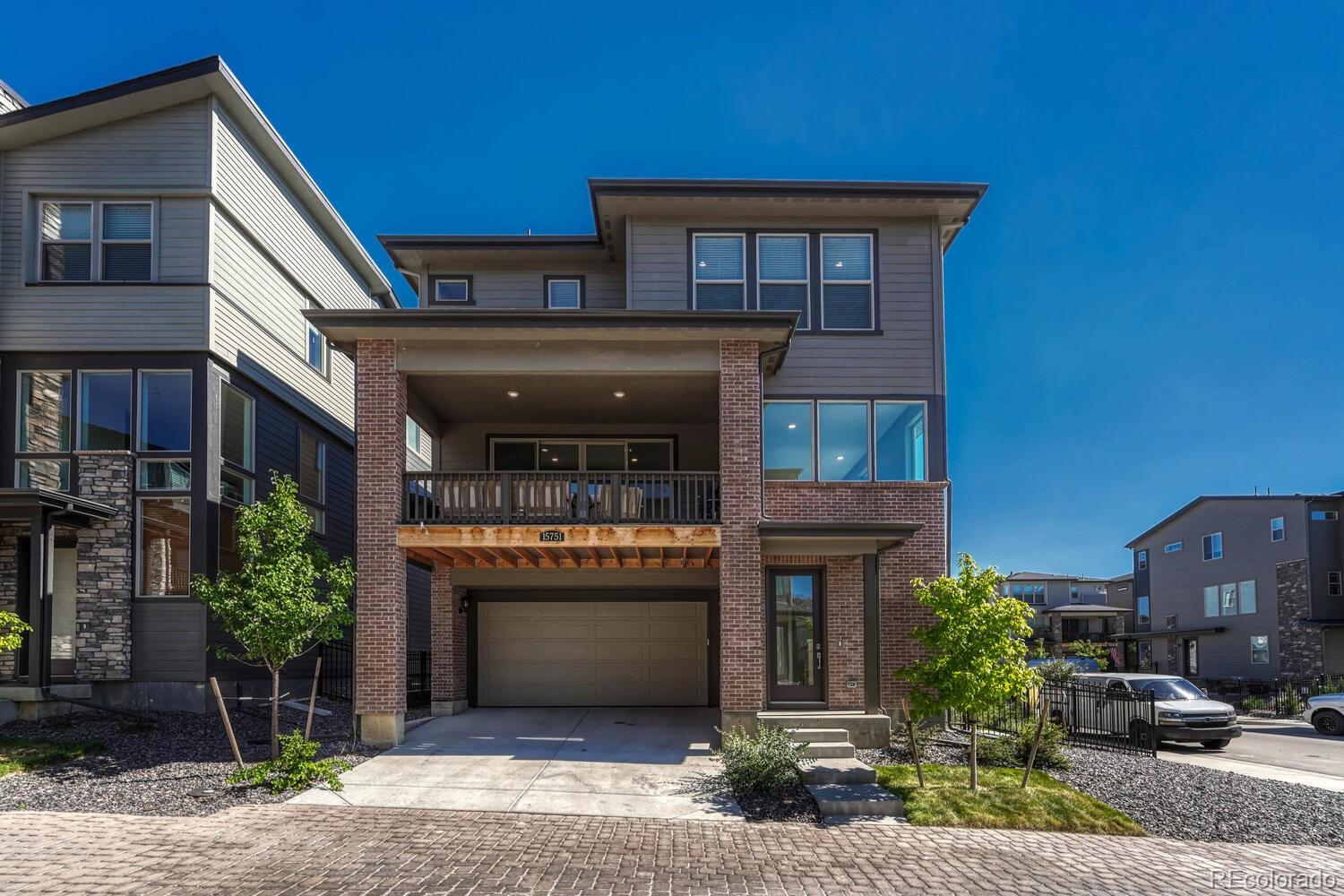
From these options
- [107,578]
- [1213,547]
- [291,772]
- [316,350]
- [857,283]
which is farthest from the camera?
[1213,547]

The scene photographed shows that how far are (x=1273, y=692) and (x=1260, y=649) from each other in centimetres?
622

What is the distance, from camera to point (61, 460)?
1544 cm

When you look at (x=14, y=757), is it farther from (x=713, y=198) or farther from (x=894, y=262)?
(x=894, y=262)

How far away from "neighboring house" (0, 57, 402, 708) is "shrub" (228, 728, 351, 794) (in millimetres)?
4907

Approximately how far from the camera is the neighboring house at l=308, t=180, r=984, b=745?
14.0m

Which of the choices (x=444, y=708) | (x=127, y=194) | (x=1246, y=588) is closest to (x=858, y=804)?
(x=444, y=708)

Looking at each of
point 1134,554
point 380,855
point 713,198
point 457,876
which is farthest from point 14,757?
point 1134,554

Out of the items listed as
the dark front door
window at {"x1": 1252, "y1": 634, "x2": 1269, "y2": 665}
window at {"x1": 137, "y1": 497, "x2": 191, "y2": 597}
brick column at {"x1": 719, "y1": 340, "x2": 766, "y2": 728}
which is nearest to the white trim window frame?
brick column at {"x1": 719, "y1": 340, "x2": 766, "y2": 728}

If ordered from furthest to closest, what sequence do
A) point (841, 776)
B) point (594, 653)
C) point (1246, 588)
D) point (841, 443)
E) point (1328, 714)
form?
point (1246, 588)
point (1328, 714)
point (594, 653)
point (841, 443)
point (841, 776)

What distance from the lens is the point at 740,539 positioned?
1409 centimetres

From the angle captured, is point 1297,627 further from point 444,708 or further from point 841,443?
point 444,708

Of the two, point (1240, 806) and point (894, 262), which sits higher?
point (894, 262)

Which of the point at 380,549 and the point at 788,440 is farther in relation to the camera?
the point at 788,440

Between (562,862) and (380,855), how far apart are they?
5.72ft
